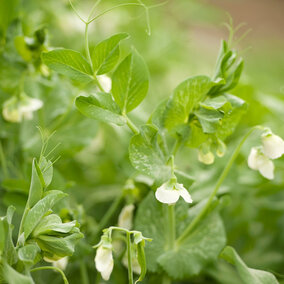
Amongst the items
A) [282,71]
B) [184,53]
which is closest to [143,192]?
[184,53]

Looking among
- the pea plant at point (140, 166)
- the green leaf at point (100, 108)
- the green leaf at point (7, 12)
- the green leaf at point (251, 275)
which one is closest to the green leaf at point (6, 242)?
the pea plant at point (140, 166)

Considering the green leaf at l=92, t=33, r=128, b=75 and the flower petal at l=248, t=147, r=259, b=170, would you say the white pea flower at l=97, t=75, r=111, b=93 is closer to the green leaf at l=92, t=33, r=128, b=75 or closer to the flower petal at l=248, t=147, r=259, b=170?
the green leaf at l=92, t=33, r=128, b=75

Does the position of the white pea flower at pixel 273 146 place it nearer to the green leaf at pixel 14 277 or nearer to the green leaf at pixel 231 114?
the green leaf at pixel 231 114

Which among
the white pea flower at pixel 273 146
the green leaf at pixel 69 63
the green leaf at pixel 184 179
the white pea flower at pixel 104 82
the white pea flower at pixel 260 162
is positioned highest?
the green leaf at pixel 69 63

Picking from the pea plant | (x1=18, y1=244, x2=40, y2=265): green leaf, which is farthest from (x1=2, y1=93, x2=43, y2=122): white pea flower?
(x1=18, y1=244, x2=40, y2=265): green leaf

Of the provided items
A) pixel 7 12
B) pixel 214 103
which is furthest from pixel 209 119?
pixel 7 12

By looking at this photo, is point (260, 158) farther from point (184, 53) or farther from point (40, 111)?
point (184, 53)
